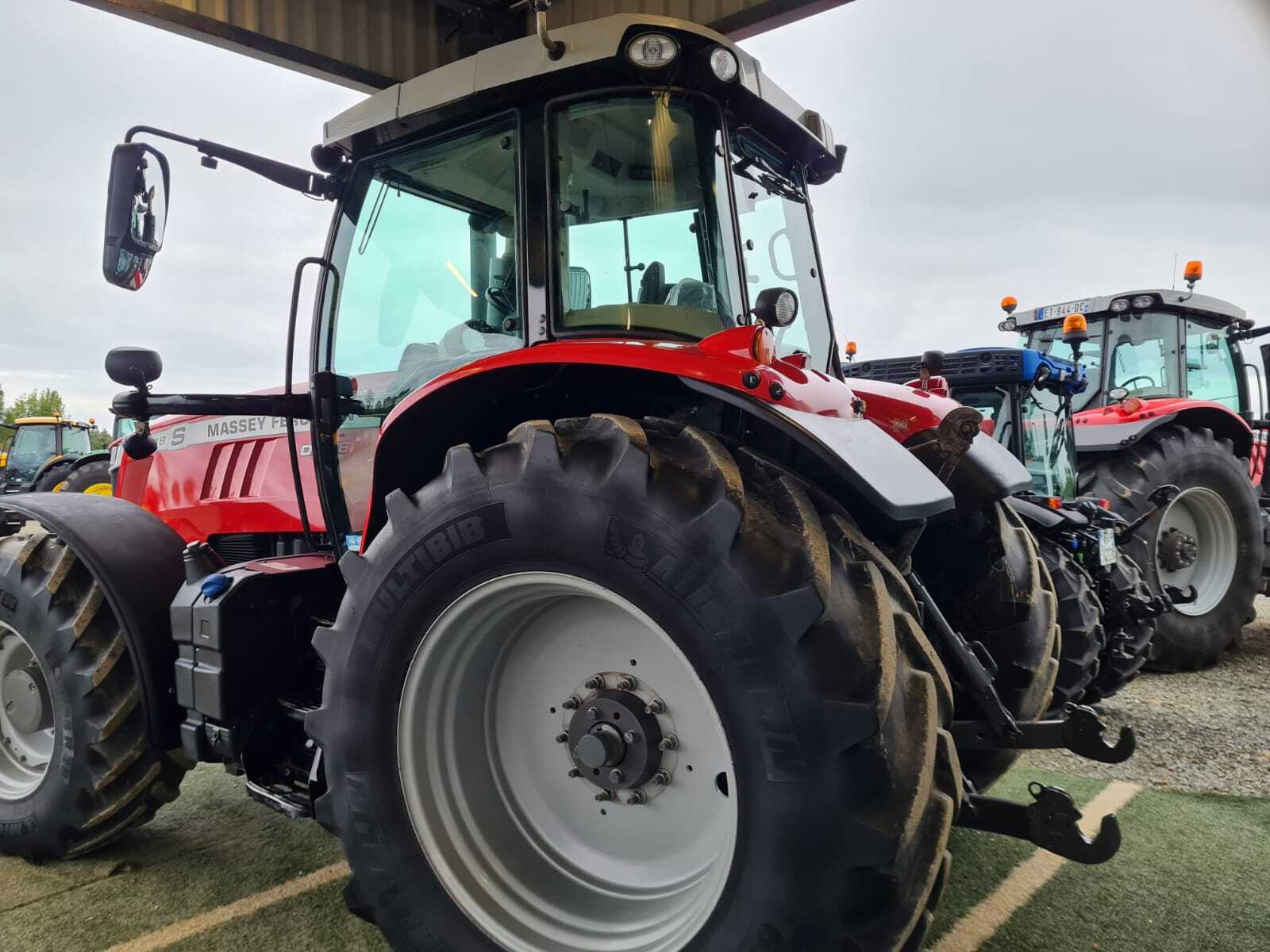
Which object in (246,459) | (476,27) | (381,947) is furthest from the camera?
(476,27)

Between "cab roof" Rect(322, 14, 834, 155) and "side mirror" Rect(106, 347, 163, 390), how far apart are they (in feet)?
2.70

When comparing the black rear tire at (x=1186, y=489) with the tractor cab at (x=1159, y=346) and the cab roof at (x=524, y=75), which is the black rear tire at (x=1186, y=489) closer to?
the tractor cab at (x=1159, y=346)

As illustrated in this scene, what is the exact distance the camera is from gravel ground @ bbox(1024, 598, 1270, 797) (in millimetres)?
3539

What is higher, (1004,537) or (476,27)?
(476,27)

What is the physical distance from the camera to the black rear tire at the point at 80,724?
2584 mm

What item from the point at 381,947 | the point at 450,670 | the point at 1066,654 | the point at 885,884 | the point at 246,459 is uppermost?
the point at 246,459

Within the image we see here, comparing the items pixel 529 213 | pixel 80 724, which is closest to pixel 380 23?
pixel 529 213

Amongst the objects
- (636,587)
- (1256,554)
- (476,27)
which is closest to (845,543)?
(636,587)

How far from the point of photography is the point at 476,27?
18.0 ft

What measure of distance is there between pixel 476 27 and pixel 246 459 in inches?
145

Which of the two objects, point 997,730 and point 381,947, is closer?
point 997,730

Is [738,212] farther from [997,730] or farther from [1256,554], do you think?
[1256,554]

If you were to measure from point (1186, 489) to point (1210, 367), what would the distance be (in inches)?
81.9

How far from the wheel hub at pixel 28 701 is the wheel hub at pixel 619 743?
2039 mm
